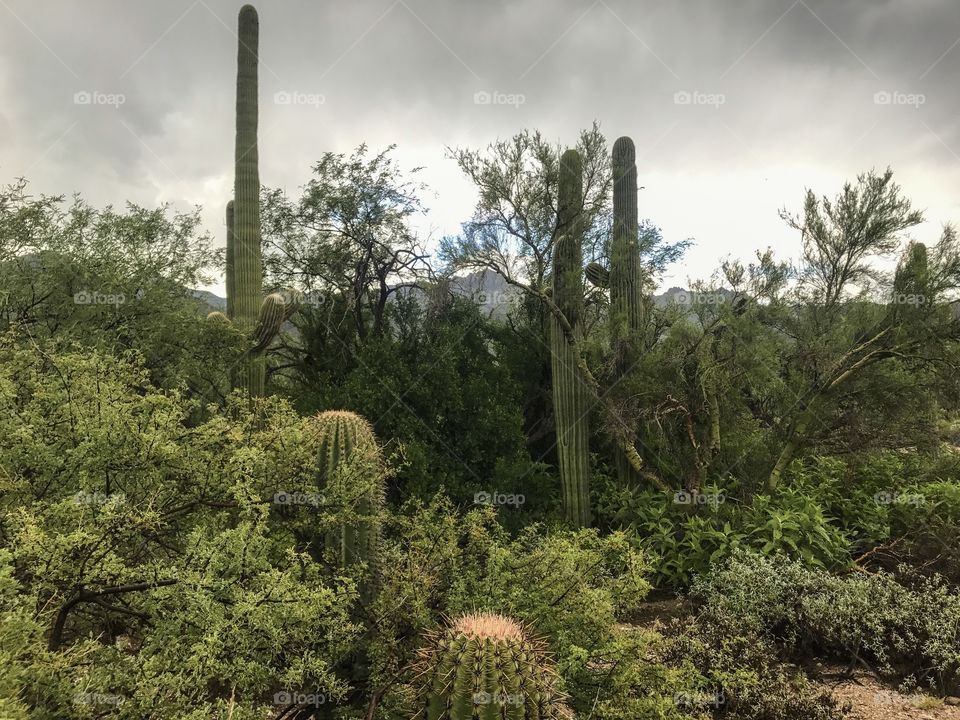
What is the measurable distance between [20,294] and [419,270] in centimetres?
524

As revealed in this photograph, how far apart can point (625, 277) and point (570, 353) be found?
140 cm

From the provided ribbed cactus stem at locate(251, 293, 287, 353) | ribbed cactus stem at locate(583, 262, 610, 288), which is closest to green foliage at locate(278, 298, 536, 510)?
ribbed cactus stem at locate(251, 293, 287, 353)

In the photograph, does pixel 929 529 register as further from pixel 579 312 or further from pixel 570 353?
pixel 579 312

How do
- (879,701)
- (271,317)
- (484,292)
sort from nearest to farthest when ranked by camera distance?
(879,701)
(271,317)
(484,292)

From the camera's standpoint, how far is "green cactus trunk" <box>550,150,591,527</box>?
26.9 feet

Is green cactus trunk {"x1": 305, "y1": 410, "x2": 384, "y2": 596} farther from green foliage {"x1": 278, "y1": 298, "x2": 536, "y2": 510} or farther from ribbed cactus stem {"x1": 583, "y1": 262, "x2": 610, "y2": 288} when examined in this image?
ribbed cactus stem {"x1": 583, "y1": 262, "x2": 610, "y2": 288}

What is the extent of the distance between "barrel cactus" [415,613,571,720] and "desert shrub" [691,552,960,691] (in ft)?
8.51

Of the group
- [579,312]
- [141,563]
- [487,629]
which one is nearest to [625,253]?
[579,312]

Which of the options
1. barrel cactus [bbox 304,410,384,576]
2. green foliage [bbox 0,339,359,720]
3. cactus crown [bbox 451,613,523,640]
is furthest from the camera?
barrel cactus [bbox 304,410,384,576]

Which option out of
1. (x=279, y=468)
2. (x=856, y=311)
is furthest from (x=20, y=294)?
(x=856, y=311)

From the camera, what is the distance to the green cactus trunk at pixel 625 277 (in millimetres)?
8250

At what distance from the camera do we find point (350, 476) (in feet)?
13.9

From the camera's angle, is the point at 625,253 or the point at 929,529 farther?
the point at 625,253

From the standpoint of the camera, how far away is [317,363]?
9297 mm
